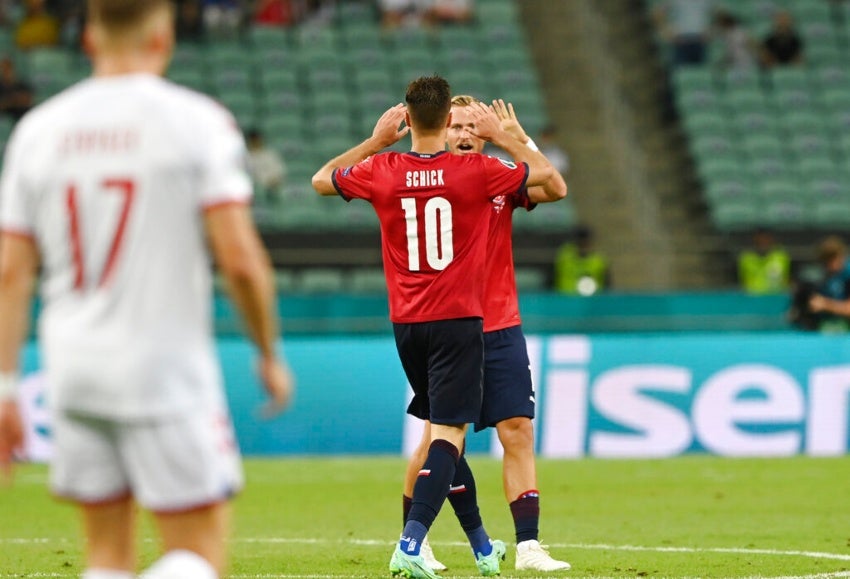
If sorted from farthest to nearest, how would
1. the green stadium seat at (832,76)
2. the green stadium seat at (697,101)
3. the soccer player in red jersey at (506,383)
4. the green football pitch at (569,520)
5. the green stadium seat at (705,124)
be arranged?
the green stadium seat at (832,76) → the green stadium seat at (697,101) → the green stadium seat at (705,124) → the green football pitch at (569,520) → the soccer player in red jersey at (506,383)

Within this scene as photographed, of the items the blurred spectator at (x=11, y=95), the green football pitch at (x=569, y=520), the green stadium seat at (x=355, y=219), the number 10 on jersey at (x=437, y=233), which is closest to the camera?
the number 10 on jersey at (x=437, y=233)

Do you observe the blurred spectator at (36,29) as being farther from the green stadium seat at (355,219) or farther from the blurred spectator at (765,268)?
the blurred spectator at (765,268)

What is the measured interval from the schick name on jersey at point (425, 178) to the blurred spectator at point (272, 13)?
1752 centimetres

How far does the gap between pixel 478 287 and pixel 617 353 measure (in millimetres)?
8671

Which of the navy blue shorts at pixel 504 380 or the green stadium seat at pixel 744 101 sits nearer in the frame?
the navy blue shorts at pixel 504 380

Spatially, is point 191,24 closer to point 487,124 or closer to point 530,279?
point 530,279

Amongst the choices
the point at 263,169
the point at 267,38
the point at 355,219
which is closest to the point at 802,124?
the point at 355,219

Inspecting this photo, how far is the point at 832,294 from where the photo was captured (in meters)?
17.4

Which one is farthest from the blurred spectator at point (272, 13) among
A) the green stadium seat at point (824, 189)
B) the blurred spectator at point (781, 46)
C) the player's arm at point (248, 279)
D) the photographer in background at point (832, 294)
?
the player's arm at point (248, 279)

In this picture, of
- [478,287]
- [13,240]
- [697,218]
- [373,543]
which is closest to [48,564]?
[373,543]

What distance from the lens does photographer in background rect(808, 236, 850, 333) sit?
1727 centimetres

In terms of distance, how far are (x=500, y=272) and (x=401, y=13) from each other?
676 inches

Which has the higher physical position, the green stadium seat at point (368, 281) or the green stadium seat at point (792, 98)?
Result: the green stadium seat at point (792, 98)

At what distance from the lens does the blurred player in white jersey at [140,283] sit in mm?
4258
